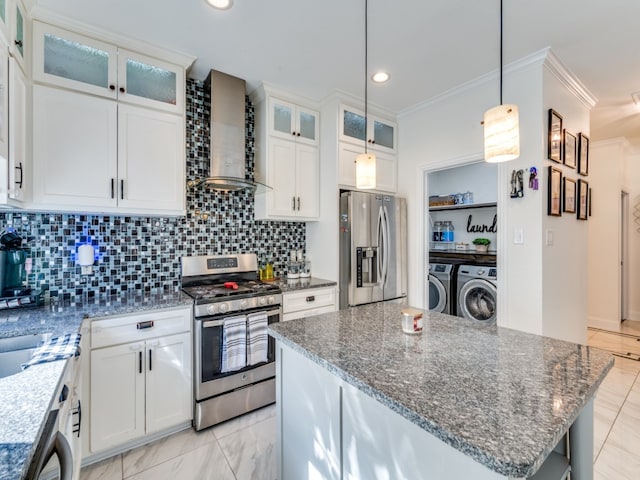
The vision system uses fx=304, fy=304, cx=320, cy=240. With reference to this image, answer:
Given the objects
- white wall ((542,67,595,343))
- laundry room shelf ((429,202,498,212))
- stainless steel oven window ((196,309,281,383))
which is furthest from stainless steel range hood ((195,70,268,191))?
laundry room shelf ((429,202,498,212))

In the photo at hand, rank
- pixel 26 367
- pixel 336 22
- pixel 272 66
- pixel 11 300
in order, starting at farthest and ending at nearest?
pixel 272 66 < pixel 336 22 < pixel 11 300 < pixel 26 367

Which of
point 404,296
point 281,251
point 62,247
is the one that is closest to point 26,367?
point 62,247

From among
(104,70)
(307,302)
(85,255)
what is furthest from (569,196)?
(85,255)

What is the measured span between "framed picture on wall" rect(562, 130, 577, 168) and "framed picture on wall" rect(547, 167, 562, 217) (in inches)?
9.5

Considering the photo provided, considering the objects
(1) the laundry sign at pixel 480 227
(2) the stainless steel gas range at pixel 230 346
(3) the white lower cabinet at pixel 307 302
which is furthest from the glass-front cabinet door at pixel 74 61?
(1) the laundry sign at pixel 480 227

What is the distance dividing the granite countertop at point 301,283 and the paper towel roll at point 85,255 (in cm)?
140

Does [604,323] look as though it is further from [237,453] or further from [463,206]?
[237,453]

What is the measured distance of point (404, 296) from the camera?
10.7 feet

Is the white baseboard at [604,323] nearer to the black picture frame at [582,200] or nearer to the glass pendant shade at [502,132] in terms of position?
the black picture frame at [582,200]

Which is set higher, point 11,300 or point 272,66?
point 272,66

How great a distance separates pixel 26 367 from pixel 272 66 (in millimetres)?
2464

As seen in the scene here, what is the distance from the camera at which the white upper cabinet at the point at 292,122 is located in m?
2.88

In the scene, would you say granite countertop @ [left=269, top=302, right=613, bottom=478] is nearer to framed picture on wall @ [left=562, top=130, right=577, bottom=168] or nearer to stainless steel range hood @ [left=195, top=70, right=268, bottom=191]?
stainless steel range hood @ [left=195, top=70, right=268, bottom=191]

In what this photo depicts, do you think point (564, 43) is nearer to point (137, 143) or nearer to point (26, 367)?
point (137, 143)
